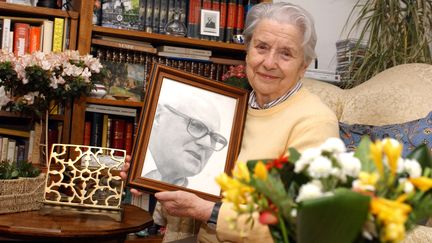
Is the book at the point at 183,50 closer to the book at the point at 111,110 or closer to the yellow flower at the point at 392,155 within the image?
the book at the point at 111,110

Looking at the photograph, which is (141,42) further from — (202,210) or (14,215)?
(202,210)

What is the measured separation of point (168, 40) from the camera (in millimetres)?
2768

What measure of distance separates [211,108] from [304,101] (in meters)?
0.27

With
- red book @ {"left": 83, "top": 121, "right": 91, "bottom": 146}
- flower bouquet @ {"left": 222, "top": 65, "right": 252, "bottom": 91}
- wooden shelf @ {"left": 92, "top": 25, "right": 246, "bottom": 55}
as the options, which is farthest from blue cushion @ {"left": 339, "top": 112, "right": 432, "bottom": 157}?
red book @ {"left": 83, "top": 121, "right": 91, "bottom": 146}

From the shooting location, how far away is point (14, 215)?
1.77 meters

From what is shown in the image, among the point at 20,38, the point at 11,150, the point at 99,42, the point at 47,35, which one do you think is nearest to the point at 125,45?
the point at 99,42

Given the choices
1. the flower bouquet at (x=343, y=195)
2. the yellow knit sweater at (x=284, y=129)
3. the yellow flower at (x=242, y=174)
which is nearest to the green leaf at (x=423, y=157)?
the flower bouquet at (x=343, y=195)

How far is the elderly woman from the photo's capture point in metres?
1.50

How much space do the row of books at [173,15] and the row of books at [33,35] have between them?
0.17m

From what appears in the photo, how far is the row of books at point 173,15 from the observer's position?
8.77 feet

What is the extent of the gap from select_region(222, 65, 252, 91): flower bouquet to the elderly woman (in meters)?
0.58

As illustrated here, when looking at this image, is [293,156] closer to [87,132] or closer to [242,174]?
[242,174]

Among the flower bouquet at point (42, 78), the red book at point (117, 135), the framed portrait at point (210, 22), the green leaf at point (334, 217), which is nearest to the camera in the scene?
the green leaf at point (334, 217)

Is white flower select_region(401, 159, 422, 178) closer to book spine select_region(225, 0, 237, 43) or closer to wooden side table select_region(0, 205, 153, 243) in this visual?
wooden side table select_region(0, 205, 153, 243)
